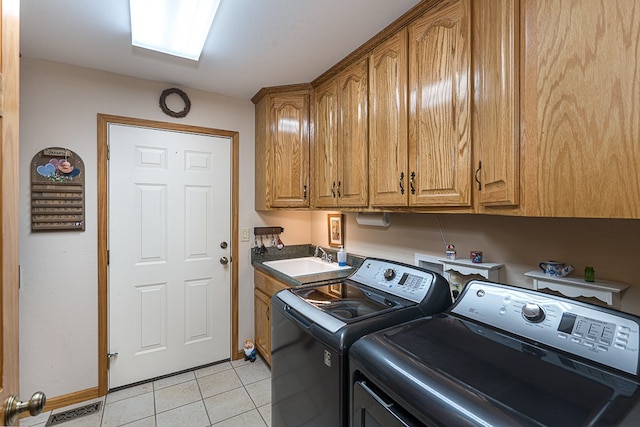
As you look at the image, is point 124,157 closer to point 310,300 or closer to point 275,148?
point 275,148

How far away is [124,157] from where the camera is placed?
2.16 m

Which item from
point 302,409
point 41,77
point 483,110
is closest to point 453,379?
point 302,409

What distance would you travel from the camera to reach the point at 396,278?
1457mm

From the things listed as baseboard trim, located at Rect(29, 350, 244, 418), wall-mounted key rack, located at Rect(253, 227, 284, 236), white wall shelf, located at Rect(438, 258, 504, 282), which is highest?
wall-mounted key rack, located at Rect(253, 227, 284, 236)

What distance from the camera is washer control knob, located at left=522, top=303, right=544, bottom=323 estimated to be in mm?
918

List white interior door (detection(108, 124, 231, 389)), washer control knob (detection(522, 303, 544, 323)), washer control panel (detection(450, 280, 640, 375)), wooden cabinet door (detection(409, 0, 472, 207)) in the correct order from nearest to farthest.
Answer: washer control panel (detection(450, 280, 640, 375)) < washer control knob (detection(522, 303, 544, 323)) < wooden cabinet door (detection(409, 0, 472, 207)) < white interior door (detection(108, 124, 231, 389))

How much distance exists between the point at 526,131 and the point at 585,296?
0.68m

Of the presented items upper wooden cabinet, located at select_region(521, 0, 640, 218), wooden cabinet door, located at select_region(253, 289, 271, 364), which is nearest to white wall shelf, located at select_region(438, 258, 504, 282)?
upper wooden cabinet, located at select_region(521, 0, 640, 218)

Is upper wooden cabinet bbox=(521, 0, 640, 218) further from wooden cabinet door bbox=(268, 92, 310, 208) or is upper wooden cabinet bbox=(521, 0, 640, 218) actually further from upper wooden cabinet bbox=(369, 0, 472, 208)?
wooden cabinet door bbox=(268, 92, 310, 208)

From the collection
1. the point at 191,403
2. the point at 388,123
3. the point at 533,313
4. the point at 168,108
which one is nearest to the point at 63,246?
the point at 168,108

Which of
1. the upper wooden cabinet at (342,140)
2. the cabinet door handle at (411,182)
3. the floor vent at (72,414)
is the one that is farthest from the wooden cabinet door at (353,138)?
the floor vent at (72,414)

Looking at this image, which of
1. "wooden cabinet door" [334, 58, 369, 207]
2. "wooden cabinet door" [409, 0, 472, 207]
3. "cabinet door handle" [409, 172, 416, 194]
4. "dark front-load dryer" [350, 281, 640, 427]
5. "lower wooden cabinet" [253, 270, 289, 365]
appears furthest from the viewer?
"lower wooden cabinet" [253, 270, 289, 365]

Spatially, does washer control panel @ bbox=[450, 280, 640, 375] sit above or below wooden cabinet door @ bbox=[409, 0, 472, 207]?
below

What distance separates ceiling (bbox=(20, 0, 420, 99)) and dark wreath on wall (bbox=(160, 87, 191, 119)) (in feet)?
0.24
